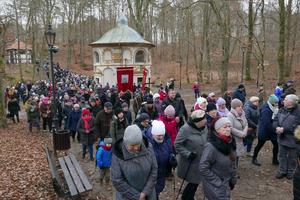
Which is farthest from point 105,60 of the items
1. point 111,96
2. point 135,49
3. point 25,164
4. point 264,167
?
point 264,167

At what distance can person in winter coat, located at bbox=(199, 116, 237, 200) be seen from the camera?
10.3 ft

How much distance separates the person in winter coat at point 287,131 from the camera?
4879 mm

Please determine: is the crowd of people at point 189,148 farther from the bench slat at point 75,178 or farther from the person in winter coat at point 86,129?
the bench slat at point 75,178

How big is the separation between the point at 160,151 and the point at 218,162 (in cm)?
110

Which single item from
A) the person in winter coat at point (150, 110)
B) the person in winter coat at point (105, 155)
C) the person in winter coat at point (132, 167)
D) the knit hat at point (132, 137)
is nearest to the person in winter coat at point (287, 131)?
the person in winter coat at point (150, 110)

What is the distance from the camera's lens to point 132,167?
2.89 meters

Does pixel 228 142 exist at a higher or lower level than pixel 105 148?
higher

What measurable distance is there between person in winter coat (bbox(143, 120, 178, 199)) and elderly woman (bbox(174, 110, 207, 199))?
0.64 feet

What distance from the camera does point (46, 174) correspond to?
5.96 meters

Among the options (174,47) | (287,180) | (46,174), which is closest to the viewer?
(287,180)

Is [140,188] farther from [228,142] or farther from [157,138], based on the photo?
[228,142]

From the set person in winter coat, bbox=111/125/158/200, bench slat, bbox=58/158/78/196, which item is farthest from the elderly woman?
A: bench slat, bbox=58/158/78/196

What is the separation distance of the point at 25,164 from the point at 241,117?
6469 millimetres

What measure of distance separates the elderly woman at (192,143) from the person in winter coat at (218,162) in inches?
27.7
